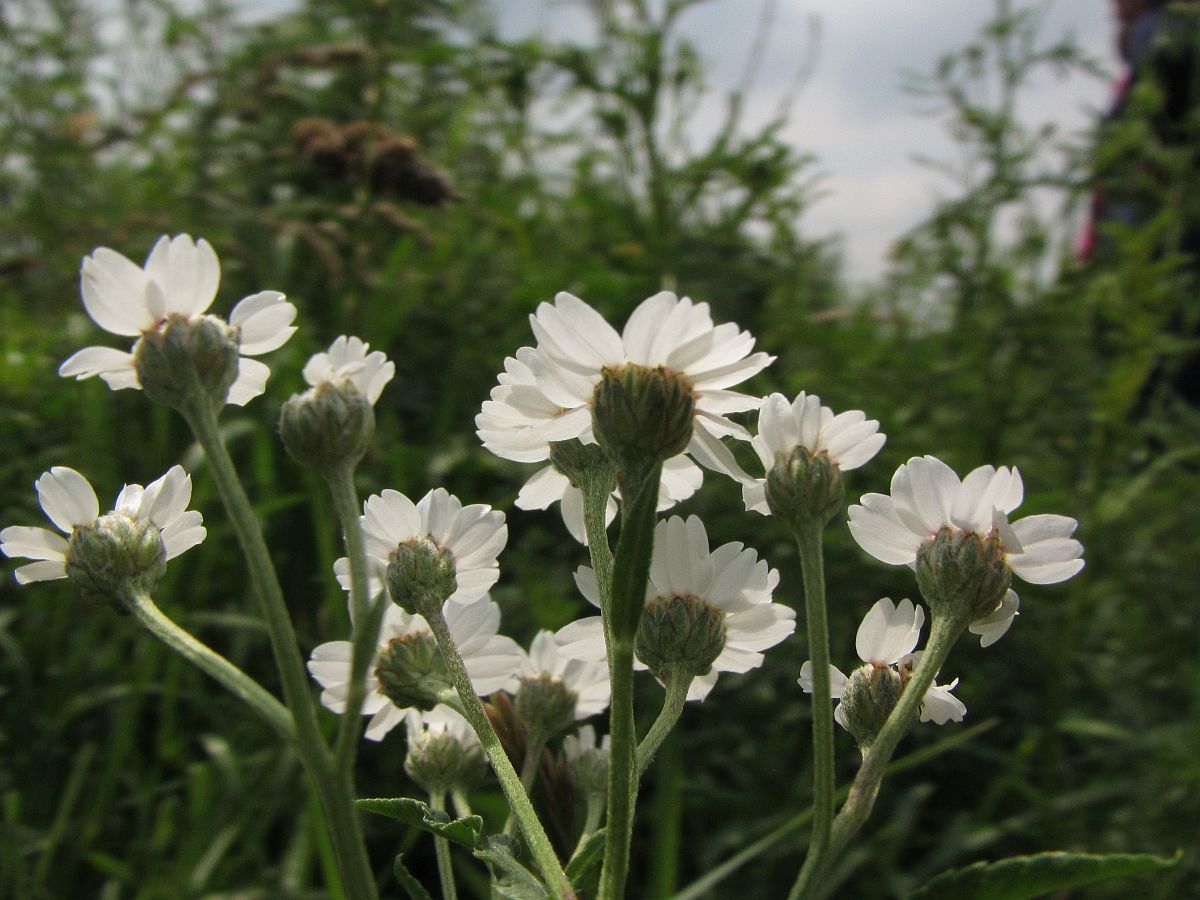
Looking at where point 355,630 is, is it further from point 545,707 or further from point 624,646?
point 545,707

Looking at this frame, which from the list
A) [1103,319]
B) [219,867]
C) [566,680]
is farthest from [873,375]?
[566,680]

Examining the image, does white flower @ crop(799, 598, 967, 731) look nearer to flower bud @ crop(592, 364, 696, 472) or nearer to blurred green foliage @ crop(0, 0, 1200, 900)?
flower bud @ crop(592, 364, 696, 472)

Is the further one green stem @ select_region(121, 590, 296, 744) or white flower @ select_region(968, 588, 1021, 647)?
white flower @ select_region(968, 588, 1021, 647)

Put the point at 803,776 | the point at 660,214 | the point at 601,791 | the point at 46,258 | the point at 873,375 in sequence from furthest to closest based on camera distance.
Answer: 1. the point at 46,258
2. the point at 660,214
3. the point at 873,375
4. the point at 803,776
5. the point at 601,791

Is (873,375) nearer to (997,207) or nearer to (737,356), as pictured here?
(997,207)

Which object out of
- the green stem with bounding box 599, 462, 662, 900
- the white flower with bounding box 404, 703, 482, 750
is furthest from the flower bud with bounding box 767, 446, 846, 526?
the white flower with bounding box 404, 703, 482, 750

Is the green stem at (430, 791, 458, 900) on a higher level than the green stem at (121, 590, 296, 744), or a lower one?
lower

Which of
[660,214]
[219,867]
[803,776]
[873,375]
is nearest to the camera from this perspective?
[219,867]
